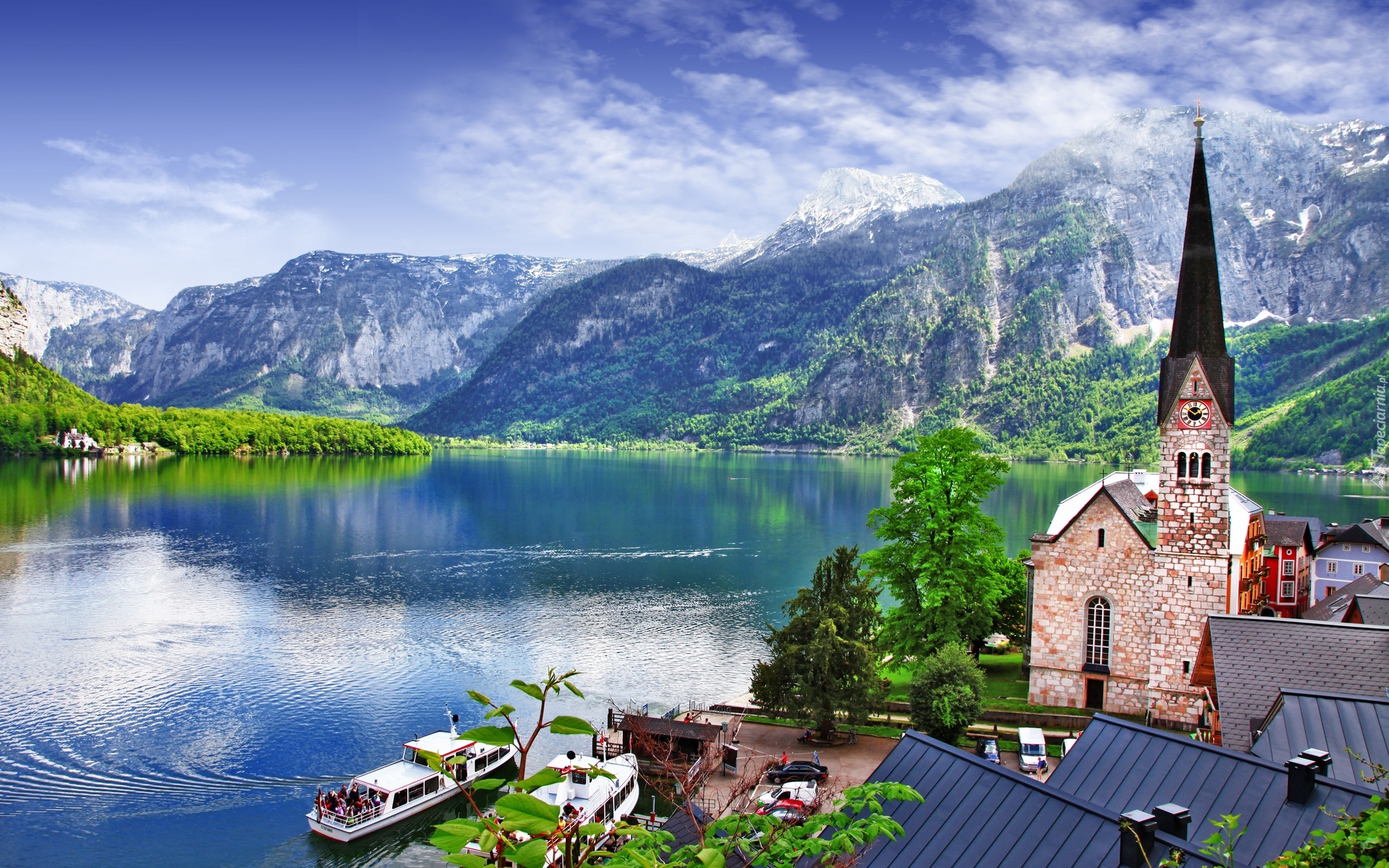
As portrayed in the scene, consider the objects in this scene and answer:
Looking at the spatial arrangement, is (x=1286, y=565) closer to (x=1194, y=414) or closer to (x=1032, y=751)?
(x=1194, y=414)

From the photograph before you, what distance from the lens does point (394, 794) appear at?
30.3m

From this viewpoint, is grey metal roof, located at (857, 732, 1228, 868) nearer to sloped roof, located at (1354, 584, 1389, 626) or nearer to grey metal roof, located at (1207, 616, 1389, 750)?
grey metal roof, located at (1207, 616, 1389, 750)

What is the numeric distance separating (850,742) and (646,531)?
221ft

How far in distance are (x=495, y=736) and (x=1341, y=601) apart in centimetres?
5240

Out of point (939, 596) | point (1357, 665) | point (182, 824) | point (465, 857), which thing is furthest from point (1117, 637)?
point (465, 857)

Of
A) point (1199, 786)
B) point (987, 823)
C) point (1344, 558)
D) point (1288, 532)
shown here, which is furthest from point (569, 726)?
point (1344, 558)

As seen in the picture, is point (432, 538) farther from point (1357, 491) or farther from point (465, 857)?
point (1357, 491)

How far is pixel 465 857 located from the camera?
4.15 meters

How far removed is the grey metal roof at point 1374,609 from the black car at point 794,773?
78.7 feet

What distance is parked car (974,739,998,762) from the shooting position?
1216 inches

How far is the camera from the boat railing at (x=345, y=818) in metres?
29.0

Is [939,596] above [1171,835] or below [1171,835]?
below

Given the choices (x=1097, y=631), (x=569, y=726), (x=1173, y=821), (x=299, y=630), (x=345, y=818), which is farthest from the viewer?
(x=299, y=630)

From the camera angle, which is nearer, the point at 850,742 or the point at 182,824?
the point at 182,824
